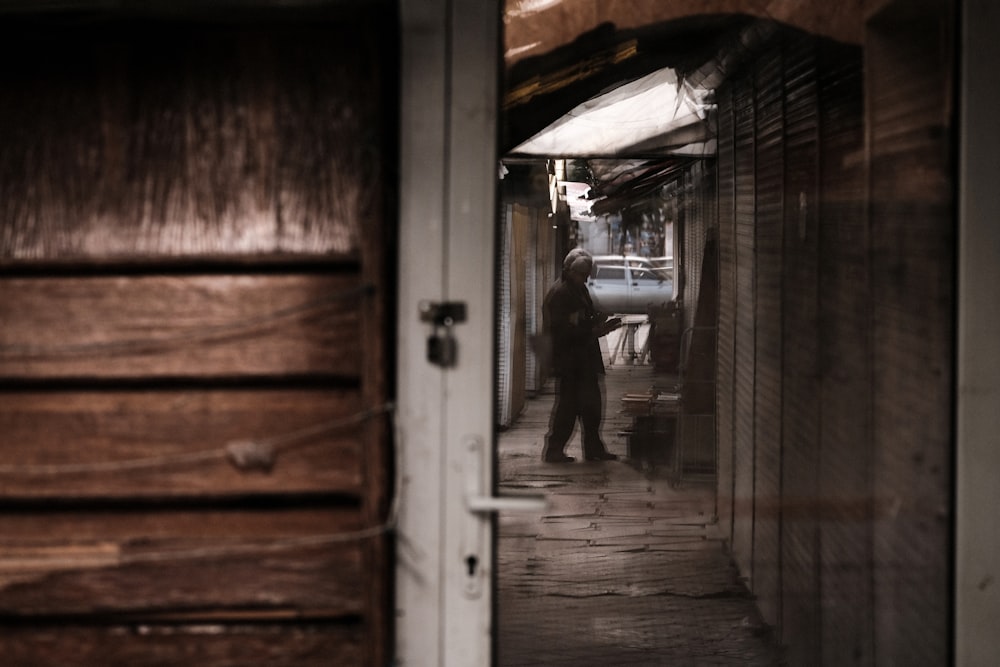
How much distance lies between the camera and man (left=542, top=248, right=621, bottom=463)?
22.1 feet

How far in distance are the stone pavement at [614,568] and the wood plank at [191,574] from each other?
287 cm

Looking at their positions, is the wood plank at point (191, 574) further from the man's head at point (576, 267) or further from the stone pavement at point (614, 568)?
the man's head at point (576, 267)

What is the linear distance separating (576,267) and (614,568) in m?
2.18

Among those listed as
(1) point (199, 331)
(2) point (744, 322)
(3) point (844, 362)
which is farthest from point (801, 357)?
(1) point (199, 331)

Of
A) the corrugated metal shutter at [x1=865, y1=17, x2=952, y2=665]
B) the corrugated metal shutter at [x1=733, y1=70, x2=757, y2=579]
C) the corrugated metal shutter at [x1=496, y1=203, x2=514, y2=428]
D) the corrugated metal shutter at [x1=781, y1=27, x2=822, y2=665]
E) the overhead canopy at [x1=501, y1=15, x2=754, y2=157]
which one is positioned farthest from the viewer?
the corrugated metal shutter at [x1=496, y1=203, x2=514, y2=428]

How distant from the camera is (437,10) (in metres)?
1.99

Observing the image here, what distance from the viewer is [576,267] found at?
6.71m

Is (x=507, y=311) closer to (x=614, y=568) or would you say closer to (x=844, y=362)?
(x=614, y=568)

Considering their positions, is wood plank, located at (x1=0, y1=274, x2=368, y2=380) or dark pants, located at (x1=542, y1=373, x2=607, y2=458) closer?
wood plank, located at (x1=0, y1=274, x2=368, y2=380)

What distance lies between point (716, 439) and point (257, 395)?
16.9 ft

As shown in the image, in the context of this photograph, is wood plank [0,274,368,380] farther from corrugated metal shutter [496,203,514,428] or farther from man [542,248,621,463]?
man [542,248,621,463]

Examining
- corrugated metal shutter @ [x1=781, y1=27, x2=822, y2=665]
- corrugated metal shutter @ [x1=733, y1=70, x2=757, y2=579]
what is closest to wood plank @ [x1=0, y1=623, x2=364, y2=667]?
corrugated metal shutter @ [x1=781, y1=27, x2=822, y2=665]

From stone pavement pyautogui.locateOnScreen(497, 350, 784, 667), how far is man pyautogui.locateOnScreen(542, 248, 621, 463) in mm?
94

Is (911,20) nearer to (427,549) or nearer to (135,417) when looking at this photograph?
(427,549)
